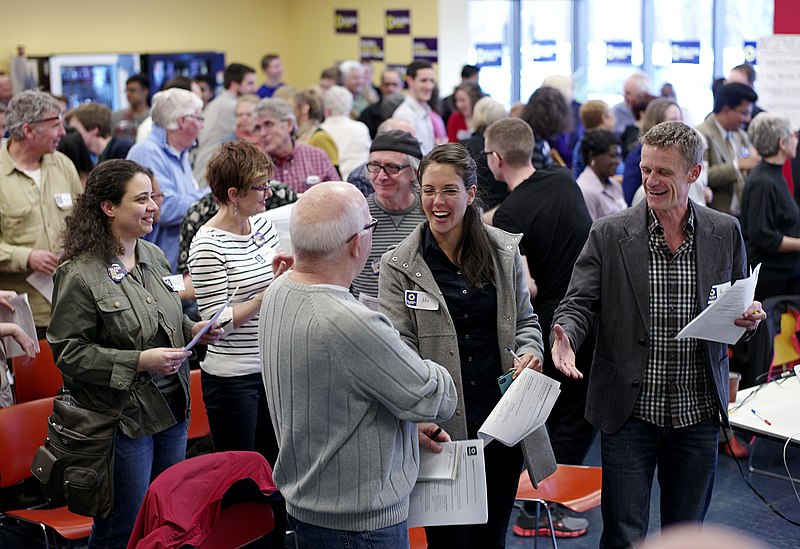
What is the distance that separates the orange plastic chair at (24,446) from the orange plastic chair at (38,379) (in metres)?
0.41

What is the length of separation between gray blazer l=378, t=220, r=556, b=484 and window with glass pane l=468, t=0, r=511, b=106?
39.3 ft

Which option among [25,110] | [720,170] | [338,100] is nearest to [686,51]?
[338,100]

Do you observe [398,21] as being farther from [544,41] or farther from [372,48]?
[544,41]

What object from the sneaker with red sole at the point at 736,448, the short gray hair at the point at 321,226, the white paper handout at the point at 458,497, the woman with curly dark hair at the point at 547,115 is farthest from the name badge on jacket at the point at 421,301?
the woman with curly dark hair at the point at 547,115

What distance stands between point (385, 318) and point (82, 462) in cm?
130

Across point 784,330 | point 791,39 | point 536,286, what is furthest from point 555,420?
point 791,39

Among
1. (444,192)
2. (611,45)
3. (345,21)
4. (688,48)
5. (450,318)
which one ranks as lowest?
(450,318)

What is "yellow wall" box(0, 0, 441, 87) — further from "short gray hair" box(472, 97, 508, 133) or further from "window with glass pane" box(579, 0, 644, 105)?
"short gray hair" box(472, 97, 508, 133)

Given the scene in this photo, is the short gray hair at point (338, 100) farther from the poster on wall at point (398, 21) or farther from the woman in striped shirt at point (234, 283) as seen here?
the poster on wall at point (398, 21)

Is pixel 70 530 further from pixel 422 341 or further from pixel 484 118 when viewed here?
pixel 484 118

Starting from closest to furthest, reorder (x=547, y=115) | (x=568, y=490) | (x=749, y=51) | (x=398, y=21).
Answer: (x=568, y=490) < (x=547, y=115) < (x=749, y=51) < (x=398, y=21)

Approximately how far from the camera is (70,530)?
3355 mm

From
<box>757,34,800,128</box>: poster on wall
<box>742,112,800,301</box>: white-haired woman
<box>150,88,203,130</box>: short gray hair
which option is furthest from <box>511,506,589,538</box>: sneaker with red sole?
<box>757,34,800,128</box>: poster on wall

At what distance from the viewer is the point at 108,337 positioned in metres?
3.07
